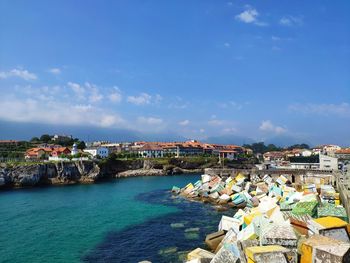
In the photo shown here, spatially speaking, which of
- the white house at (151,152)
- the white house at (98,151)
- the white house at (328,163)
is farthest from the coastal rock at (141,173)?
the white house at (328,163)

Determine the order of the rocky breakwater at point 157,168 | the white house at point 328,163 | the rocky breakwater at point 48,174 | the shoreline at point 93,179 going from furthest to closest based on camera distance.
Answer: the rocky breakwater at point 157,168, the white house at point 328,163, the rocky breakwater at point 48,174, the shoreline at point 93,179

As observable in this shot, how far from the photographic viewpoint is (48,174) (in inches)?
2800

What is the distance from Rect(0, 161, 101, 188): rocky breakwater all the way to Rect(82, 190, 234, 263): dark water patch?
1715 inches

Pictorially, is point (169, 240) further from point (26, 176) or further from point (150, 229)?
point (26, 176)

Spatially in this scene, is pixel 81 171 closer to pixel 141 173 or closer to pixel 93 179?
pixel 93 179

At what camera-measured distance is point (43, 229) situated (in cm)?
2936

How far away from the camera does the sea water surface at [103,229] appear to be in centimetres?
2184

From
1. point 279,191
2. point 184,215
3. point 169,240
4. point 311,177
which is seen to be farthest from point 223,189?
point 169,240

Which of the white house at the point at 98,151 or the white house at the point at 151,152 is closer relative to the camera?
the white house at the point at 98,151

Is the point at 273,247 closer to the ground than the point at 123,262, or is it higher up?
higher up

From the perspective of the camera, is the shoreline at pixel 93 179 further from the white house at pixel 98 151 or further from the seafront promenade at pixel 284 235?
Answer: the seafront promenade at pixel 284 235

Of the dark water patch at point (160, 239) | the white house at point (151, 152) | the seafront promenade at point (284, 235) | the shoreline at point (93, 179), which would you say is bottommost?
the shoreline at point (93, 179)

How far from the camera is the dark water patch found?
69.0 feet

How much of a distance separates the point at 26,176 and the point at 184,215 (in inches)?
1776
